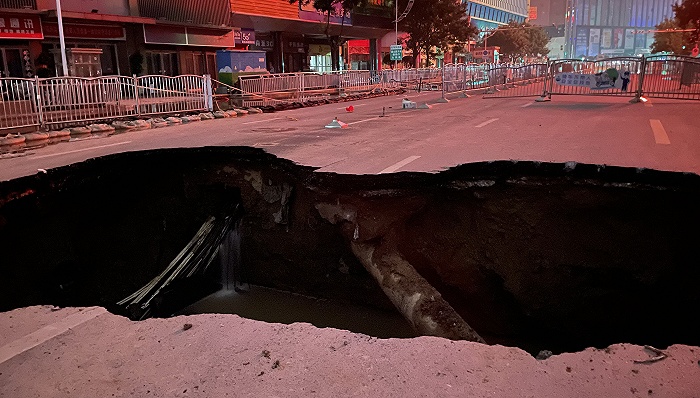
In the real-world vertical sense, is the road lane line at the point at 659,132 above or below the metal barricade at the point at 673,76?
below

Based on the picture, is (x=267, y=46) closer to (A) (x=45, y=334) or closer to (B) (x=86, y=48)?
(B) (x=86, y=48)

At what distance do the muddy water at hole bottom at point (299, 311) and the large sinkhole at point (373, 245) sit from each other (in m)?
0.03

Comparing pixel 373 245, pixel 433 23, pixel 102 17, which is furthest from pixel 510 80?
pixel 373 245

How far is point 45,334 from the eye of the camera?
10.7 feet

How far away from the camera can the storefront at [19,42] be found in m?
19.9

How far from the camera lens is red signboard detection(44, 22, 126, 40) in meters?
21.7

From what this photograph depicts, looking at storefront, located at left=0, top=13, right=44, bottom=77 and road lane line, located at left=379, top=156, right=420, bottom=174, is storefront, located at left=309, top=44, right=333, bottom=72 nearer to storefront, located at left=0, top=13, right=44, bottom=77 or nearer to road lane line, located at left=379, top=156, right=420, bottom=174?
storefront, located at left=0, top=13, right=44, bottom=77

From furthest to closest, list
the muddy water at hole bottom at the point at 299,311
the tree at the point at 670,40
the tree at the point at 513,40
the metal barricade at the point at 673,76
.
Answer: the tree at the point at 513,40 < the tree at the point at 670,40 < the metal barricade at the point at 673,76 < the muddy water at hole bottom at the point at 299,311

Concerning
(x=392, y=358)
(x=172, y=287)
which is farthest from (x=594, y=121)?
(x=392, y=358)

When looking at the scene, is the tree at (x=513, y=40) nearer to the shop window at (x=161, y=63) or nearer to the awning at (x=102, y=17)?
the shop window at (x=161, y=63)

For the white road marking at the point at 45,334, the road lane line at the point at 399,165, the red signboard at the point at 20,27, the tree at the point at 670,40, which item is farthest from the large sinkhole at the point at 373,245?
the tree at the point at 670,40

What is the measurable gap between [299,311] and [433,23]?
41.3 metres

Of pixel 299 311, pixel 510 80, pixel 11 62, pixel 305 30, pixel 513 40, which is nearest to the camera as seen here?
pixel 299 311

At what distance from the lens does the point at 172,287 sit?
7637mm
